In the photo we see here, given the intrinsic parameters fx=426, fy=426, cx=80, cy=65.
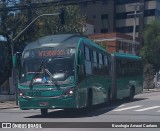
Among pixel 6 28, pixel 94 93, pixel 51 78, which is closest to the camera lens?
pixel 51 78

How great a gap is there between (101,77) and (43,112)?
4.14 meters

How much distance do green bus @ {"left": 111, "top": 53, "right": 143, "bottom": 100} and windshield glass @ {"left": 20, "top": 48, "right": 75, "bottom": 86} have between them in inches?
320

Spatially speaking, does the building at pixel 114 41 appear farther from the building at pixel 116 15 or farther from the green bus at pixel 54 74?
the green bus at pixel 54 74

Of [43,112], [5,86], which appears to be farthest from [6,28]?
[43,112]

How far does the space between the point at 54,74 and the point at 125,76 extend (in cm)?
1089

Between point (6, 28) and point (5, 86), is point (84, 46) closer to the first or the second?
point (6, 28)

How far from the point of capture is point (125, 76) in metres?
27.6

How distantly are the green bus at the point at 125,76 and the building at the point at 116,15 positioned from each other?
200ft

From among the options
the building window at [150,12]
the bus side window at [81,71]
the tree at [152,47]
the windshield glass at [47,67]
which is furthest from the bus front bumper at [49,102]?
the building window at [150,12]

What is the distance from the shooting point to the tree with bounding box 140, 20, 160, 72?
69062 millimetres

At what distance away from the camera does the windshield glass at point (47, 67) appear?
1745 centimetres

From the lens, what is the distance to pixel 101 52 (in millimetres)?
22609

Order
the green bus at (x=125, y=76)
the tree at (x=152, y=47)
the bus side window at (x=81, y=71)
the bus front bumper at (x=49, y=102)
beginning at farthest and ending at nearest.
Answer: the tree at (x=152, y=47) → the green bus at (x=125, y=76) → the bus side window at (x=81, y=71) → the bus front bumper at (x=49, y=102)

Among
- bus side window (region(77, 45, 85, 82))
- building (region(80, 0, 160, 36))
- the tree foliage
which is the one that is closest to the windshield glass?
bus side window (region(77, 45, 85, 82))
